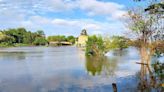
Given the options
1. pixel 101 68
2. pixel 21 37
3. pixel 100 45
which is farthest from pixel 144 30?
pixel 21 37

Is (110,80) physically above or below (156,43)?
below

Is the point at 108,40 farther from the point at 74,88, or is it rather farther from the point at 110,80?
the point at 74,88

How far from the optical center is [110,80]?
24.3 meters

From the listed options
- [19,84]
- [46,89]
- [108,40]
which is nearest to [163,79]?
[46,89]

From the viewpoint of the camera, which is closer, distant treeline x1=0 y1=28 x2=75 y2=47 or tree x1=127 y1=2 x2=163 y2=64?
tree x1=127 y1=2 x2=163 y2=64

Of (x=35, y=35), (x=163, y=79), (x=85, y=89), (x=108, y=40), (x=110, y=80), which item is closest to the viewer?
(x=85, y=89)

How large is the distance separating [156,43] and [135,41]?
Answer: 3.32 metres

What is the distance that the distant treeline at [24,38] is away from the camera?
127 m

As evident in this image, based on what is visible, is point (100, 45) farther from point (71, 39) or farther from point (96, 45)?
point (71, 39)

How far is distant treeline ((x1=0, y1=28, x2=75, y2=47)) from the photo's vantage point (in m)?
127

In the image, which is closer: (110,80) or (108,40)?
(110,80)

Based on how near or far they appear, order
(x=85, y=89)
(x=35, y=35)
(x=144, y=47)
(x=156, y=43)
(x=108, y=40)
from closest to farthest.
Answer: (x=85, y=89)
(x=156, y=43)
(x=144, y=47)
(x=108, y=40)
(x=35, y=35)

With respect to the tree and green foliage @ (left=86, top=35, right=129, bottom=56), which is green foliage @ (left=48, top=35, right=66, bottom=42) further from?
the tree

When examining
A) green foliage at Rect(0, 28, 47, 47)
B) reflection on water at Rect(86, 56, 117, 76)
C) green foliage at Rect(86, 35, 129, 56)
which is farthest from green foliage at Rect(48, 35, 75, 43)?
reflection on water at Rect(86, 56, 117, 76)
